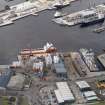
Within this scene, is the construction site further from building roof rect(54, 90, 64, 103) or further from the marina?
the marina

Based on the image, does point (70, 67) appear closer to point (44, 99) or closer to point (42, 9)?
point (44, 99)

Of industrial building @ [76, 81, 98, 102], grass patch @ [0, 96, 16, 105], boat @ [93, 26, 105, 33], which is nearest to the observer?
grass patch @ [0, 96, 16, 105]

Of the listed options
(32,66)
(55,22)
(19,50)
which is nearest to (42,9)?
(55,22)

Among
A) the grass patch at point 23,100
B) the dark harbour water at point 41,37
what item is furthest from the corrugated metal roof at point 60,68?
the dark harbour water at point 41,37

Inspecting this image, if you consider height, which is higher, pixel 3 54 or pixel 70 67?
pixel 3 54

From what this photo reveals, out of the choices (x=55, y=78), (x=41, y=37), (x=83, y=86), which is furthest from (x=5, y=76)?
(x=41, y=37)

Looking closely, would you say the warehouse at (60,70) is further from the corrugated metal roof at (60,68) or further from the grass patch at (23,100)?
the grass patch at (23,100)

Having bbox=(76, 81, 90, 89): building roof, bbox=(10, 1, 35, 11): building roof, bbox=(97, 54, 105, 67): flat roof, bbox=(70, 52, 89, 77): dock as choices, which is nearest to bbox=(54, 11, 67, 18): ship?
bbox=(10, 1, 35, 11): building roof
